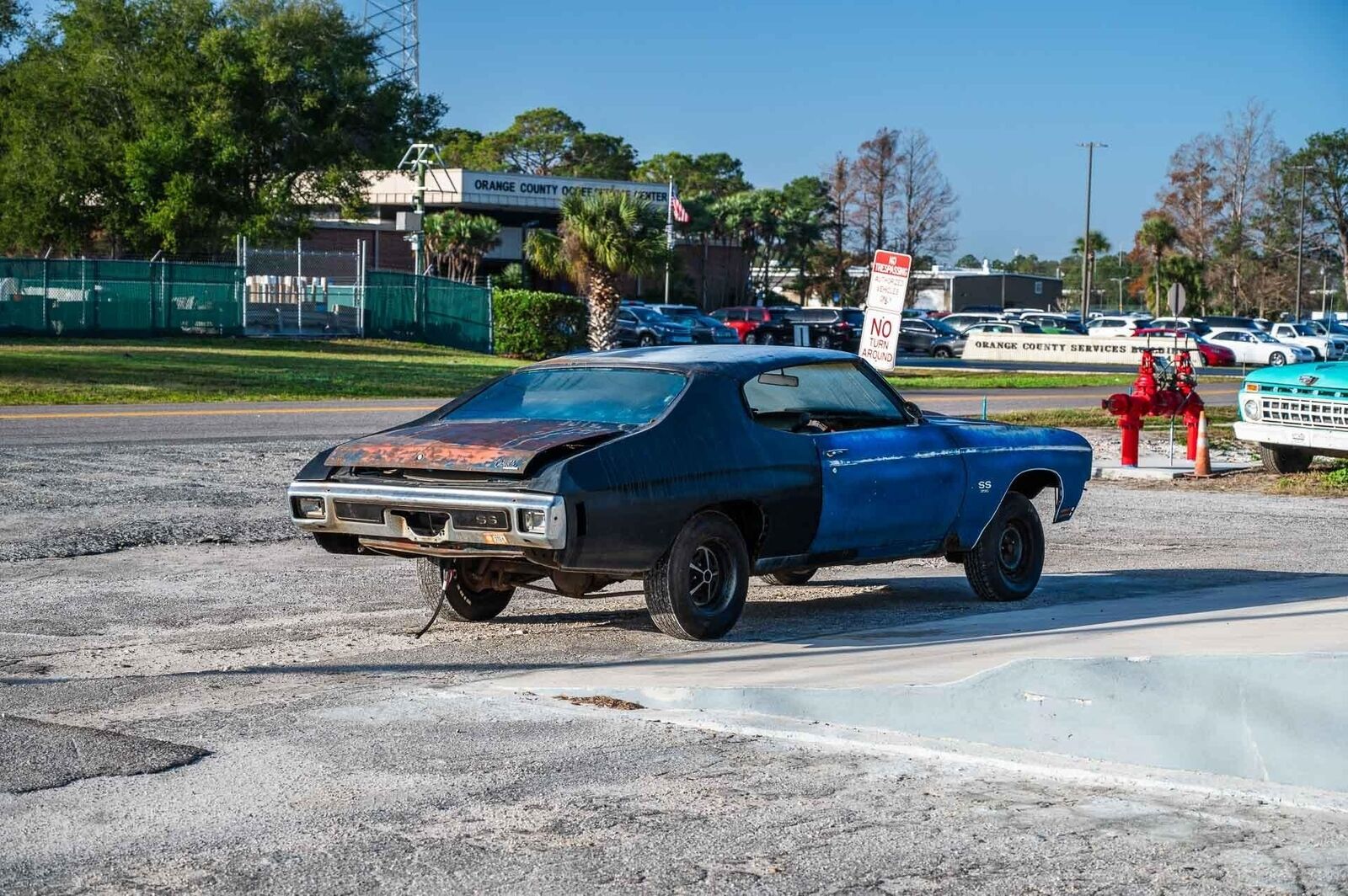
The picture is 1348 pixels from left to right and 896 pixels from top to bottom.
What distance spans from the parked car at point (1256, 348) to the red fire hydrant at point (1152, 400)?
41370 mm

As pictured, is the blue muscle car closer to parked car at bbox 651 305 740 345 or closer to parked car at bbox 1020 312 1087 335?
parked car at bbox 651 305 740 345

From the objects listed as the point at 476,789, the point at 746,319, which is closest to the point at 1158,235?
the point at 746,319

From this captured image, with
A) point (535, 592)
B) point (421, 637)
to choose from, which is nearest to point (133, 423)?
point (535, 592)

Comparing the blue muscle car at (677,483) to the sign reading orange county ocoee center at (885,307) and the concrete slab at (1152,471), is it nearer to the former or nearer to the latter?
the sign reading orange county ocoee center at (885,307)

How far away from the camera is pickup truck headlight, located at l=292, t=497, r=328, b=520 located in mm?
8219

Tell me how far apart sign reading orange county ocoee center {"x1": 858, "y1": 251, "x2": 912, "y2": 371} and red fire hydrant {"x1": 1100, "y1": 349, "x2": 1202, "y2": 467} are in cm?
277

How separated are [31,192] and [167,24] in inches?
256

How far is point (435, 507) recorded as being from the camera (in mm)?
7797

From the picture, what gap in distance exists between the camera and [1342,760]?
6137 millimetres

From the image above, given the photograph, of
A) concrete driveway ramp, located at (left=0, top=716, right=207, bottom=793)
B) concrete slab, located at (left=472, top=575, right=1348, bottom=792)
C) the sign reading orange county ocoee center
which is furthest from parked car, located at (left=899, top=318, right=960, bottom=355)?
concrete driveway ramp, located at (left=0, top=716, right=207, bottom=793)

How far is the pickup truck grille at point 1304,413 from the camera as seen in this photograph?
1742 centimetres

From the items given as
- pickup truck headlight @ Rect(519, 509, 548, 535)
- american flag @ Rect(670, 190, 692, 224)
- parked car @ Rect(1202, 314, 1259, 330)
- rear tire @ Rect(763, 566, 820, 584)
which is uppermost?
american flag @ Rect(670, 190, 692, 224)

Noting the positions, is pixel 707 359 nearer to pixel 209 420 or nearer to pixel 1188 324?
pixel 209 420

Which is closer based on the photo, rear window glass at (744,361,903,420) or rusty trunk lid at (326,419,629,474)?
rusty trunk lid at (326,419,629,474)
